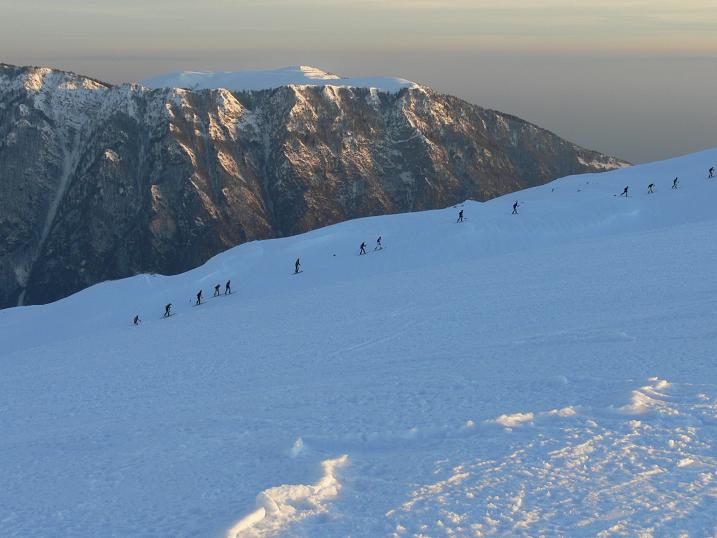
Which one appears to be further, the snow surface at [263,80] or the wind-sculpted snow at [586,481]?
the snow surface at [263,80]

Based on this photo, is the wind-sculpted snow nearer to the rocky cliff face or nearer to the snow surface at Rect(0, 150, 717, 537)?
the snow surface at Rect(0, 150, 717, 537)

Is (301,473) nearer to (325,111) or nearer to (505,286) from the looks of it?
(505,286)

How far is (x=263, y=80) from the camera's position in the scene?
175 m

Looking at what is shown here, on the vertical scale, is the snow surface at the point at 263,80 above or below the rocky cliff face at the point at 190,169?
above

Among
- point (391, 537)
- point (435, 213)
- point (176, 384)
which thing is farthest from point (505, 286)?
point (435, 213)

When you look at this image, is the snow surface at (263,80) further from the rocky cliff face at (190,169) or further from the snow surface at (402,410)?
the snow surface at (402,410)

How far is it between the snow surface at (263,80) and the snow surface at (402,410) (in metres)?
137

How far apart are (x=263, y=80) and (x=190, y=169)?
3232cm

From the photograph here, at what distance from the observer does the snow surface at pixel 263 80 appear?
170375 millimetres

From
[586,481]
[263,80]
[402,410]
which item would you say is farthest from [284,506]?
[263,80]

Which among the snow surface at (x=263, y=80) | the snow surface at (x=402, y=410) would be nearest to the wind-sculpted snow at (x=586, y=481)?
the snow surface at (x=402, y=410)

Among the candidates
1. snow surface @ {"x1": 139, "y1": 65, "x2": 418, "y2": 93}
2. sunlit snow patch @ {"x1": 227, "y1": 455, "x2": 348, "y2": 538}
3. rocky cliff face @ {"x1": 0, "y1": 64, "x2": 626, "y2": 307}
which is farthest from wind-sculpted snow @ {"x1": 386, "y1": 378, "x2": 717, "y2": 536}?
snow surface @ {"x1": 139, "y1": 65, "x2": 418, "y2": 93}

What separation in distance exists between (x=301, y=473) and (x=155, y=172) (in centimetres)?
14491

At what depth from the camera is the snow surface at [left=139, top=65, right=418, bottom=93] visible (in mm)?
170375
